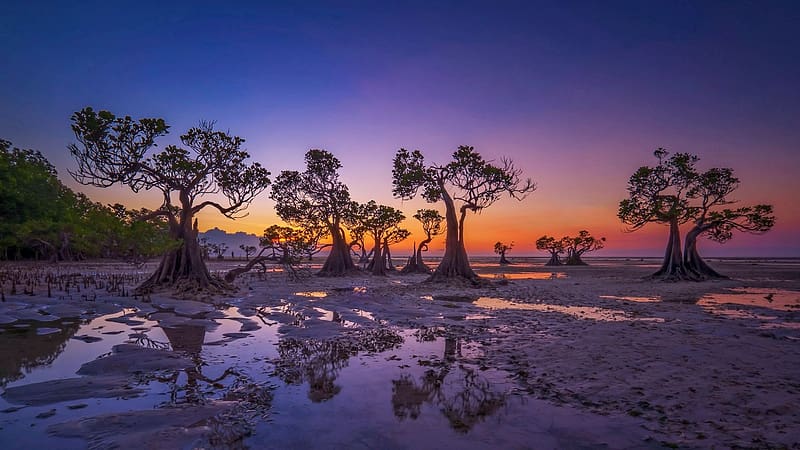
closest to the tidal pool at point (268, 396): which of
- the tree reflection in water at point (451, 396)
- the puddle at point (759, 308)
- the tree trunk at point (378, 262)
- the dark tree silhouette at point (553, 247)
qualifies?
the tree reflection in water at point (451, 396)

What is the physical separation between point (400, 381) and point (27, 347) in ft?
28.9

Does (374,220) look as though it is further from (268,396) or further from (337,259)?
(268,396)

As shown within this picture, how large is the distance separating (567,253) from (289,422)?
84652 millimetres

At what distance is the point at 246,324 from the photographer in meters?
11.9

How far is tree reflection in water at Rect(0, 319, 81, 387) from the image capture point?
6.71m

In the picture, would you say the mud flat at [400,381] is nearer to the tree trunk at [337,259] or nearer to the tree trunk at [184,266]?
the tree trunk at [184,266]

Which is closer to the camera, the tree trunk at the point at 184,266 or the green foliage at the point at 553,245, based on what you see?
the tree trunk at the point at 184,266

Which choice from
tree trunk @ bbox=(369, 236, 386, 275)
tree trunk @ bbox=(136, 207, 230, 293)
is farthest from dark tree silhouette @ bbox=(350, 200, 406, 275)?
tree trunk @ bbox=(136, 207, 230, 293)

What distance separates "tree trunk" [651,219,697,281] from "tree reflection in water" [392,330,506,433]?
107ft

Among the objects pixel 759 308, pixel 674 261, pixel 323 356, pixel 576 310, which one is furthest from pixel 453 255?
pixel 323 356

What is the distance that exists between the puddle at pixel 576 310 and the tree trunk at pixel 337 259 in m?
23.3

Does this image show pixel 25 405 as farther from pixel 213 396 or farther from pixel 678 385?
pixel 678 385

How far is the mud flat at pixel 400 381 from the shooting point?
438 cm

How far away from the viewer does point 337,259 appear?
39906 millimetres
